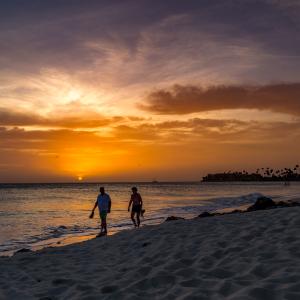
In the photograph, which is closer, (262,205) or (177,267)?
(177,267)

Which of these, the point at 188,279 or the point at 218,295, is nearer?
the point at 218,295

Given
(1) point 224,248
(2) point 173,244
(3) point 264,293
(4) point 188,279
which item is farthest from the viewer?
(2) point 173,244

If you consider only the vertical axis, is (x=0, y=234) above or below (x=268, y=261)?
below

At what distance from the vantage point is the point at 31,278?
7895 millimetres

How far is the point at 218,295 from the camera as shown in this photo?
5215mm

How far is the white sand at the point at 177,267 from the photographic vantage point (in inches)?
219

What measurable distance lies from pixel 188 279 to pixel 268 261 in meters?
1.39

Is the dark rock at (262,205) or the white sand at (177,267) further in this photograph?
the dark rock at (262,205)

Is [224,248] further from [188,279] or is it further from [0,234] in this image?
[0,234]

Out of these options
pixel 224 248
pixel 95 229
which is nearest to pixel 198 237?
pixel 224 248

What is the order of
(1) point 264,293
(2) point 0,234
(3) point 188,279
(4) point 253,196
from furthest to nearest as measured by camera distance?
(4) point 253,196 → (2) point 0,234 → (3) point 188,279 → (1) point 264,293

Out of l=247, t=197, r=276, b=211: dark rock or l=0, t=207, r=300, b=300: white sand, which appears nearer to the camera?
l=0, t=207, r=300, b=300: white sand

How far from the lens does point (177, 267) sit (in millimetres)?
7078

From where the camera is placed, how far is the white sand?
557 cm
